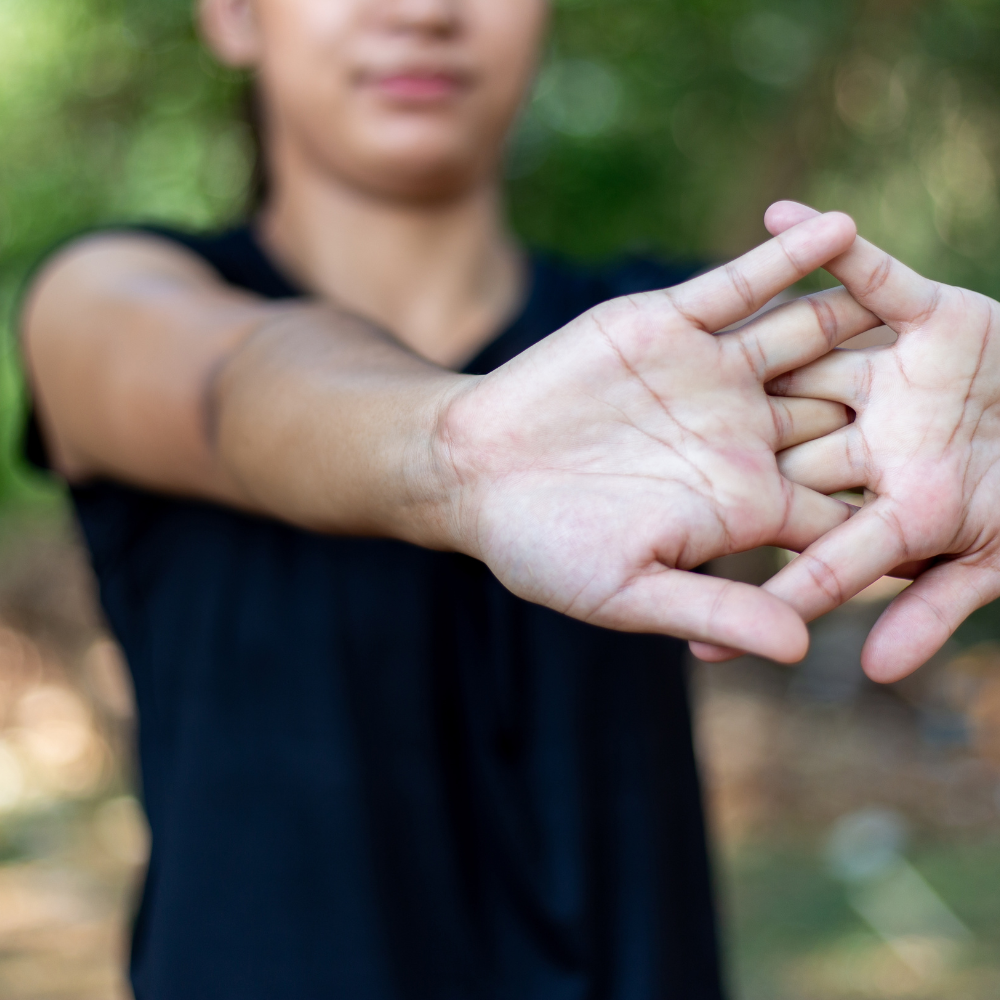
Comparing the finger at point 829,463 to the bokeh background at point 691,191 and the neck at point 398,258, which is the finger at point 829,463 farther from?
the bokeh background at point 691,191

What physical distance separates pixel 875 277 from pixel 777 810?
3.17 metres

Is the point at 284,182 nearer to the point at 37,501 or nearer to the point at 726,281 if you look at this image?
the point at 726,281

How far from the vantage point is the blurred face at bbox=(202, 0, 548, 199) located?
1242 millimetres

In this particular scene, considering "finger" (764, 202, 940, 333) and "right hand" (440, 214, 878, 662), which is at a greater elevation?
"finger" (764, 202, 940, 333)

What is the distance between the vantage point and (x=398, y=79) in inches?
49.1

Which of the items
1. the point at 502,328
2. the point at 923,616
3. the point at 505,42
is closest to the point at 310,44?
the point at 505,42

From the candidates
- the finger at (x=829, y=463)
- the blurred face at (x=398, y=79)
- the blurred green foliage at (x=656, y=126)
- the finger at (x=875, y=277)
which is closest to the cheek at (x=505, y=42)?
the blurred face at (x=398, y=79)

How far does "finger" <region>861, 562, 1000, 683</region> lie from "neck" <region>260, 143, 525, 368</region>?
0.69 metres

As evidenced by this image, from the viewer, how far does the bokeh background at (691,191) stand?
3750mm

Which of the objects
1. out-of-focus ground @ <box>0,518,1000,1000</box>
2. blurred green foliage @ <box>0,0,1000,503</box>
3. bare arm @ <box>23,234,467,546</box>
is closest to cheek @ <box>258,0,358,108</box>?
bare arm @ <box>23,234,467,546</box>

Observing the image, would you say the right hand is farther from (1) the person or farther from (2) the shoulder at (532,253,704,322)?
(2) the shoulder at (532,253,704,322)

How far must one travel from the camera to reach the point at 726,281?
2.54 feet

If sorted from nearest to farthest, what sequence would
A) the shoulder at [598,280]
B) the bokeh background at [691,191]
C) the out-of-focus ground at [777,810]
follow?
the shoulder at [598,280], the out-of-focus ground at [777,810], the bokeh background at [691,191]

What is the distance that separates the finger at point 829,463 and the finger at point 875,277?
4.1 inches
